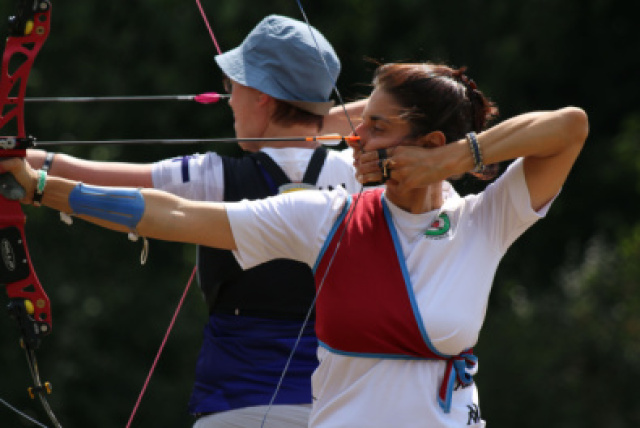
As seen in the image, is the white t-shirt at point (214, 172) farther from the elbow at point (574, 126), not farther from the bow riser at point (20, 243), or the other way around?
the elbow at point (574, 126)

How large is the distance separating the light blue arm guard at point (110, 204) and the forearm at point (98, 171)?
475mm

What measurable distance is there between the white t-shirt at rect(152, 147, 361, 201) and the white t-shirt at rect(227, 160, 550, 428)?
524 millimetres

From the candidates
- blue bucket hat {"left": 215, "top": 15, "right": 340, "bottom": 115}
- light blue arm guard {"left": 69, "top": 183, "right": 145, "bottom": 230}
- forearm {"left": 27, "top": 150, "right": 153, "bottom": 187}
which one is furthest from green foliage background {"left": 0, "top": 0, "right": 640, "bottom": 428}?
light blue arm guard {"left": 69, "top": 183, "right": 145, "bottom": 230}

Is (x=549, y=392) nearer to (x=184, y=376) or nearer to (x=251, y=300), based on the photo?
(x=184, y=376)

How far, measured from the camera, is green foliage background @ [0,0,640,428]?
8.95 m

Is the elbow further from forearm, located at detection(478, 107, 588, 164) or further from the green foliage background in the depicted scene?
the green foliage background

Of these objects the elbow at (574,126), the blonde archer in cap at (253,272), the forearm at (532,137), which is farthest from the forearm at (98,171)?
the elbow at (574,126)

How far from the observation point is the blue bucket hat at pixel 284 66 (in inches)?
127

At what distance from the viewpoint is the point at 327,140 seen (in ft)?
9.52

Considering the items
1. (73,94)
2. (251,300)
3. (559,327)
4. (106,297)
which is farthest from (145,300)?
(251,300)

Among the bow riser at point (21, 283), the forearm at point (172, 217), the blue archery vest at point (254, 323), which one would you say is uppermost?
the forearm at point (172, 217)

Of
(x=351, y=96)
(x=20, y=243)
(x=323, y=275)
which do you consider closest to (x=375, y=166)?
(x=323, y=275)

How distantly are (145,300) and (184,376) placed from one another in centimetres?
64

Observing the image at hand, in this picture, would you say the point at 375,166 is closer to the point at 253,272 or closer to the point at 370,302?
the point at 370,302
